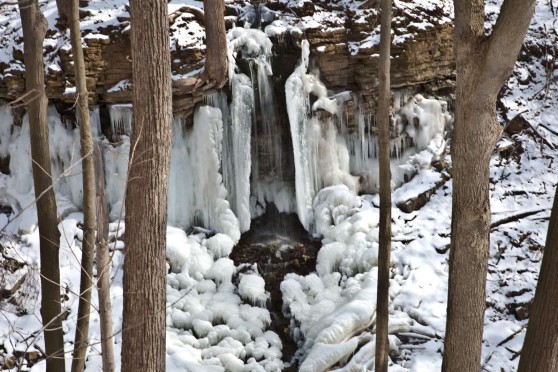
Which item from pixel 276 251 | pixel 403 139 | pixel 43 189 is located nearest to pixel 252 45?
pixel 403 139

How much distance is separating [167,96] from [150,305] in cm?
146

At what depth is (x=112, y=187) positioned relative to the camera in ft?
33.1

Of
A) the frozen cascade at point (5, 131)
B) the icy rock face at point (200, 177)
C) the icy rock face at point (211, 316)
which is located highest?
the frozen cascade at point (5, 131)

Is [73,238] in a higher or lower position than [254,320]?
higher

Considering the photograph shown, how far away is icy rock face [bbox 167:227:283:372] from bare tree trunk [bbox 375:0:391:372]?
5.03 feet

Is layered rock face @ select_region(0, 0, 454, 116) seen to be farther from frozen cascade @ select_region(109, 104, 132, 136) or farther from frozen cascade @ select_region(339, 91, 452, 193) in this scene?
frozen cascade @ select_region(339, 91, 452, 193)

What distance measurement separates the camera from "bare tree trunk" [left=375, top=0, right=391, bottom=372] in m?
7.28

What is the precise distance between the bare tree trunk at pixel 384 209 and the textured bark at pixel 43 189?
10.6 ft

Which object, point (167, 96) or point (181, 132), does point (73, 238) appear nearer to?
point (181, 132)

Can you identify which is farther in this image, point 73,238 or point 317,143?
point 317,143

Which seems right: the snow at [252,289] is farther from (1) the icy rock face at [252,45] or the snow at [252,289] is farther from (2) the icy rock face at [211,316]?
(1) the icy rock face at [252,45]

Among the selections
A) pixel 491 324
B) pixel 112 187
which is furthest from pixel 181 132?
pixel 491 324

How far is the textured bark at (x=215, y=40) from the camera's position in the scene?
9672 mm

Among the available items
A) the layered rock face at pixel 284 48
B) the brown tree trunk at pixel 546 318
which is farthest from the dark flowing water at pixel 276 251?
the brown tree trunk at pixel 546 318
